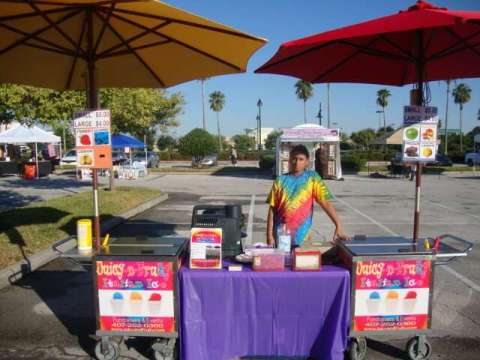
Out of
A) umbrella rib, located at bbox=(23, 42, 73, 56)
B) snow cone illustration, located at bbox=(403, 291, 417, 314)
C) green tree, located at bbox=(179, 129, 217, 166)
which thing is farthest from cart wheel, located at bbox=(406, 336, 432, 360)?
green tree, located at bbox=(179, 129, 217, 166)

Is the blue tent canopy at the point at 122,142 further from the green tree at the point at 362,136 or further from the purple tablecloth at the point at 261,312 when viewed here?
the green tree at the point at 362,136

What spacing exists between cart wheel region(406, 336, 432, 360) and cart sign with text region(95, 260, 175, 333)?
6.71 ft

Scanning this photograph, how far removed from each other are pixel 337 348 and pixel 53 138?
74.1 feet

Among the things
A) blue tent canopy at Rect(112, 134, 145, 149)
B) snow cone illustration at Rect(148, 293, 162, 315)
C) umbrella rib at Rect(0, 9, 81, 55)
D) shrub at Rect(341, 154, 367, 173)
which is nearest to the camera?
snow cone illustration at Rect(148, 293, 162, 315)

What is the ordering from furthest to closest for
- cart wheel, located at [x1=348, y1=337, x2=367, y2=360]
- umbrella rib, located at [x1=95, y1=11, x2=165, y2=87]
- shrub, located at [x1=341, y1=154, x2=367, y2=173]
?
shrub, located at [x1=341, y1=154, x2=367, y2=173] < umbrella rib, located at [x1=95, y1=11, x2=165, y2=87] < cart wheel, located at [x1=348, y1=337, x2=367, y2=360]

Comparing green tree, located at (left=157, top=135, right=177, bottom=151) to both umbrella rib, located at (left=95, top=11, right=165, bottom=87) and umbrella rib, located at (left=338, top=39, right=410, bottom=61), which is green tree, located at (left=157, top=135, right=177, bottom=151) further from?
umbrella rib, located at (left=338, top=39, right=410, bottom=61)

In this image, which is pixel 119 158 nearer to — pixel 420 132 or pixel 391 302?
pixel 420 132

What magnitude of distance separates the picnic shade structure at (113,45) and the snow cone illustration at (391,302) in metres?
2.48

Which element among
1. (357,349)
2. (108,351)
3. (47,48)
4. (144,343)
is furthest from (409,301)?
(47,48)

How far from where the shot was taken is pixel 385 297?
3633 mm

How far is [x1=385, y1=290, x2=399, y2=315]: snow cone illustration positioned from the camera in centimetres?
364

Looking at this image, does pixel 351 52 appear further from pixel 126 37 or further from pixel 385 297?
pixel 385 297

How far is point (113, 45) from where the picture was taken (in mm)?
5078

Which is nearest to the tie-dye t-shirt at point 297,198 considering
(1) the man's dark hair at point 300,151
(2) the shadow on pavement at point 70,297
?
(1) the man's dark hair at point 300,151
